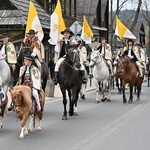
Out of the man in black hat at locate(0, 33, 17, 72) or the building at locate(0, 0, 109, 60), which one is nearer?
the man in black hat at locate(0, 33, 17, 72)

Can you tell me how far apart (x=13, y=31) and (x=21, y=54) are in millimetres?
14190

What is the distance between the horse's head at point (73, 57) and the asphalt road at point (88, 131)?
60.8 inches

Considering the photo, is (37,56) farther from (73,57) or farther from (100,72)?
(100,72)

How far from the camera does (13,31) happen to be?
2912 centimetres

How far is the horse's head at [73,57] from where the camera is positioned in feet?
47.1

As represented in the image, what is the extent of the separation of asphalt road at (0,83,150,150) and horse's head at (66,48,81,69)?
1.55 metres

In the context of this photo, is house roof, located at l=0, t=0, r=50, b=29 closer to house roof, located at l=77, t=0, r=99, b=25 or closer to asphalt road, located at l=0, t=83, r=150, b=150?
asphalt road, located at l=0, t=83, r=150, b=150

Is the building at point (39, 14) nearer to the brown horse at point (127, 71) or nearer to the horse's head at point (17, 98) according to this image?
the brown horse at point (127, 71)

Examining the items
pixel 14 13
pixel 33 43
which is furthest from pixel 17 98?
pixel 14 13

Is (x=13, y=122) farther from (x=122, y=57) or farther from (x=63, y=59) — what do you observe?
(x=122, y=57)

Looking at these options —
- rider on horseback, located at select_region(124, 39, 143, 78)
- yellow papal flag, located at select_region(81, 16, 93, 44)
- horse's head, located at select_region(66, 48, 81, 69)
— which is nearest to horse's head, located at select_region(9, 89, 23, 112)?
horse's head, located at select_region(66, 48, 81, 69)

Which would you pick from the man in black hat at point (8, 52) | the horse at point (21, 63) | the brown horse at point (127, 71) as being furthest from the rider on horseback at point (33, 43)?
the brown horse at point (127, 71)

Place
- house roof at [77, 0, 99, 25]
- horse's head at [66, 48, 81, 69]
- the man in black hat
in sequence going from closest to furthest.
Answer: horse's head at [66, 48, 81, 69], the man in black hat, house roof at [77, 0, 99, 25]

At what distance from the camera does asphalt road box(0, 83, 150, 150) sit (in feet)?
34.2
